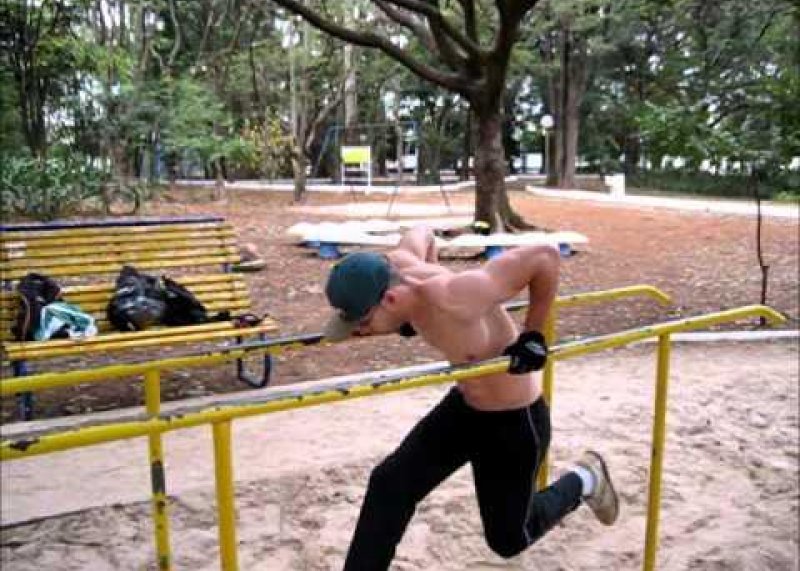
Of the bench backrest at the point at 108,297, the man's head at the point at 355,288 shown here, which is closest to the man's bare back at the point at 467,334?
the man's head at the point at 355,288

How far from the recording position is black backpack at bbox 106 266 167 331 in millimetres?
5227

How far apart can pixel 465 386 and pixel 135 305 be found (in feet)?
10.4

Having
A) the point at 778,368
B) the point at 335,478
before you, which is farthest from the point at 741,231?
the point at 335,478

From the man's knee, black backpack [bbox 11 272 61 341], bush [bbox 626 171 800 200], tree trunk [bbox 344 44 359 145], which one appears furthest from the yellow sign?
the man's knee

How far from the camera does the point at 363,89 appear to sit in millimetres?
29016

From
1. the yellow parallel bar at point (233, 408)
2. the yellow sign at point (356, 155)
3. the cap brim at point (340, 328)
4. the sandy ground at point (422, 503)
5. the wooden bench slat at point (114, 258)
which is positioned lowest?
the sandy ground at point (422, 503)

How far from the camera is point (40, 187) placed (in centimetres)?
1293

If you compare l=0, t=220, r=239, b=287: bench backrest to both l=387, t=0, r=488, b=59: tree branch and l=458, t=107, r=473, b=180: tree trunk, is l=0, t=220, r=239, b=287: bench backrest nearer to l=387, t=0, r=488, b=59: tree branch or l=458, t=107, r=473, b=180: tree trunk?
l=387, t=0, r=488, b=59: tree branch

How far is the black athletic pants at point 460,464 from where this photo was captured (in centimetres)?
254

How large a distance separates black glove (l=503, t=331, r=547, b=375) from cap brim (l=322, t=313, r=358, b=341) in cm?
43

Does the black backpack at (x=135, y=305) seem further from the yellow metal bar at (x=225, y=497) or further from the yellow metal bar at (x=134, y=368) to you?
the yellow metal bar at (x=225, y=497)

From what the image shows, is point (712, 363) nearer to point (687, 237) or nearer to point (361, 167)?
point (687, 237)

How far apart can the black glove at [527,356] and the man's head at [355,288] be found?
385 millimetres

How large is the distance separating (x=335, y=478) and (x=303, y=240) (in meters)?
7.78
